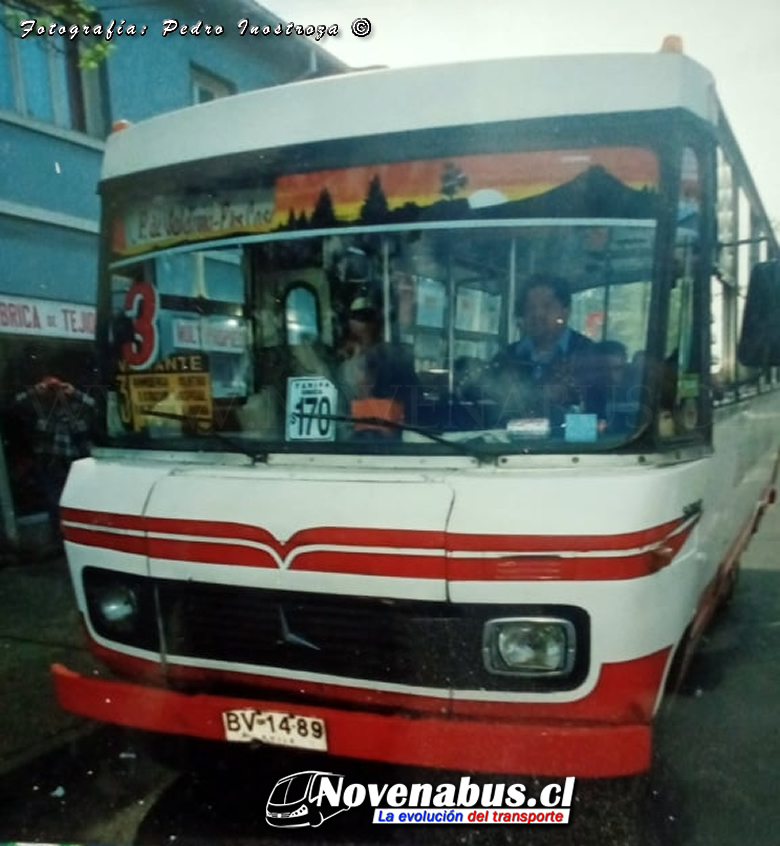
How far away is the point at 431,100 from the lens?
258 centimetres

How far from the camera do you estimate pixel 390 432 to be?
2.60 m

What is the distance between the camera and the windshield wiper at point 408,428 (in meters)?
2.50

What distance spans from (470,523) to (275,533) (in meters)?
0.61

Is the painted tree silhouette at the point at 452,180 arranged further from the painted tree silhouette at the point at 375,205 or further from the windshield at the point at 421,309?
the painted tree silhouette at the point at 375,205

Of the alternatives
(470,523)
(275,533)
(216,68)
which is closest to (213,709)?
(275,533)

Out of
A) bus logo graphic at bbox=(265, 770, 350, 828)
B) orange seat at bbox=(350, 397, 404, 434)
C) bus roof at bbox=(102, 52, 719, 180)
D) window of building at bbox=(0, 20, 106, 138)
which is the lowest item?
bus logo graphic at bbox=(265, 770, 350, 828)

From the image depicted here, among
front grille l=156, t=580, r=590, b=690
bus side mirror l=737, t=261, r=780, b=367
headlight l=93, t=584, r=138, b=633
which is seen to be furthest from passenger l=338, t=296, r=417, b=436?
bus side mirror l=737, t=261, r=780, b=367

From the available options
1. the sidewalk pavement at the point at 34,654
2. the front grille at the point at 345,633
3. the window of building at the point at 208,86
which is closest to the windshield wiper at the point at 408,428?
the front grille at the point at 345,633

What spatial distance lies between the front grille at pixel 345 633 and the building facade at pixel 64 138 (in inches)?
51.2

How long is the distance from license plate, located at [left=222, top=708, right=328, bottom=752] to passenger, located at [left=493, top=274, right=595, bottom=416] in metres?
1.16

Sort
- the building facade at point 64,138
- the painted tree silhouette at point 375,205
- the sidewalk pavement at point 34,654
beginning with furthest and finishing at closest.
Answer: the sidewalk pavement at point 34,654 < the building facade at point 64,138 < the painted tree silhouette at point 375,205

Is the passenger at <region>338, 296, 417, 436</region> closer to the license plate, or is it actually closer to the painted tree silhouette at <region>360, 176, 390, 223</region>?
the painted tree silhouette at <region>360, 176, 390, 223</region>

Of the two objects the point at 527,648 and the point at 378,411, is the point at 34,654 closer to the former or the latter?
the point at 378,411

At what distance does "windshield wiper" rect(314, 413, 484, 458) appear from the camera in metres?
2.50
